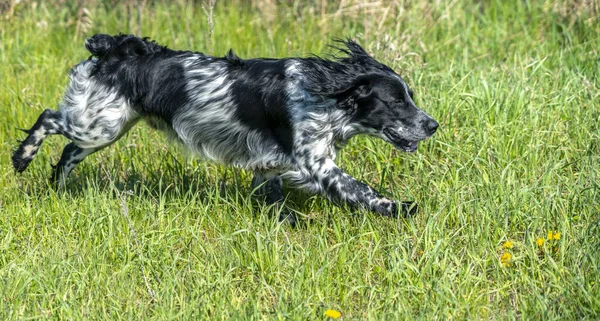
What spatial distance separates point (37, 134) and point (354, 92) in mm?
2017

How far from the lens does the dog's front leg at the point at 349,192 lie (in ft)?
15.6

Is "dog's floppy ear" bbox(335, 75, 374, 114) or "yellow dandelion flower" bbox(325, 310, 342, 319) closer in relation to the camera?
"yellow dandelion flower" bbox(325, 310, 342, 319)

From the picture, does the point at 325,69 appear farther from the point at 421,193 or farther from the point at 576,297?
the point at 576,297

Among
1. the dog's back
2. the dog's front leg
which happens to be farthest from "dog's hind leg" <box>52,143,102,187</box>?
the dog's front leg

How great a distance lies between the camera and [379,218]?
15.8 ft

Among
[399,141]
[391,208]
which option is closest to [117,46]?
[399,141]

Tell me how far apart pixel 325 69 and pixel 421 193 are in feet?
3.08

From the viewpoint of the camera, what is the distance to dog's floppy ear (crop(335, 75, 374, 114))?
188 inches

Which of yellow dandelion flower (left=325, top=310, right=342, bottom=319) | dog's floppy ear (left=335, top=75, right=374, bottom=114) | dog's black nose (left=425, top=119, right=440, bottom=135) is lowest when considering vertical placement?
yellow dandelion flower (left=325, top=310, right=342, bottom=319)

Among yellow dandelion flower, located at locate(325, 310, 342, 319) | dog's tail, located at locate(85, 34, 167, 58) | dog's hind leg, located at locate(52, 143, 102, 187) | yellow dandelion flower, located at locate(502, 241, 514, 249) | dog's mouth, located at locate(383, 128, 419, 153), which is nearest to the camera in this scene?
yellow dandelion flower, located at locate(325, 310, 342, 319)

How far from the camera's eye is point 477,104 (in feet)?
19.9

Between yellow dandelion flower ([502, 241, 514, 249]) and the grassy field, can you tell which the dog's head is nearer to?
the grassy field

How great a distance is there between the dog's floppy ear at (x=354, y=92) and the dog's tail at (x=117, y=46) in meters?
1.25

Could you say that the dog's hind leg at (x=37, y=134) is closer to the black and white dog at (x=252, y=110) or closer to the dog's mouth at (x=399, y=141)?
the black and white dog at (x=252, y=110)
